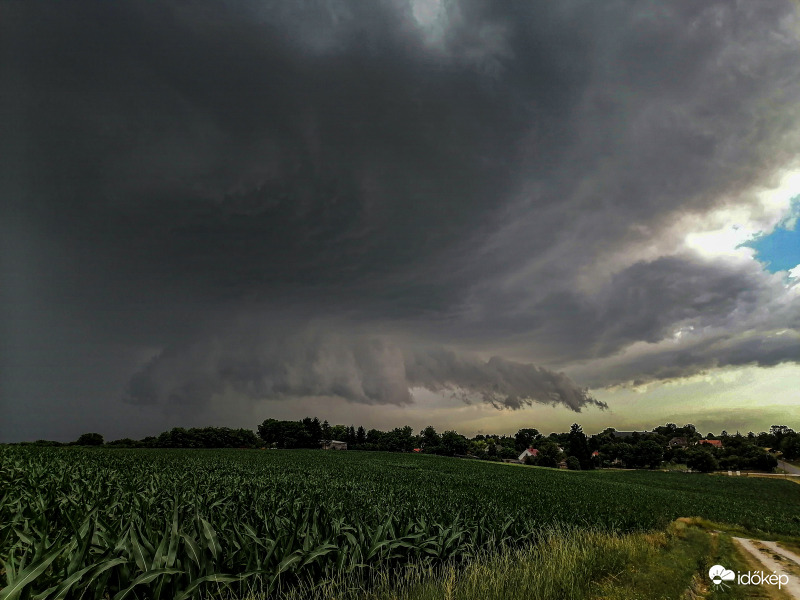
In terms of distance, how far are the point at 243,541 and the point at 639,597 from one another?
316 inches

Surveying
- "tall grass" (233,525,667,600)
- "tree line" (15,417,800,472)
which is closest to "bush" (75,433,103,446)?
"tree line" (15,417,800,472)

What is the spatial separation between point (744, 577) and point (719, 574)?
111cm

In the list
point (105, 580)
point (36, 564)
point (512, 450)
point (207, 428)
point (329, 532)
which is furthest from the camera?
point (512, 450)

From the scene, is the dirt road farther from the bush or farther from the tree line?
the bush

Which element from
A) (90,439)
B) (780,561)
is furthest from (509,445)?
(780,561)

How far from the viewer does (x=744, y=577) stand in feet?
35.3

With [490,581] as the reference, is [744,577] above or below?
below

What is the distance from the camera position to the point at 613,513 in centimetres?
2241

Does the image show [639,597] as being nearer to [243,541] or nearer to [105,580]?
[243,541]

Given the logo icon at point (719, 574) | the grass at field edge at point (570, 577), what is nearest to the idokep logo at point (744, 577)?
the logo icon at point (719, 574)

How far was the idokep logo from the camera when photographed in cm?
1020

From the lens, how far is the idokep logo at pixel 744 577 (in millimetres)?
10195

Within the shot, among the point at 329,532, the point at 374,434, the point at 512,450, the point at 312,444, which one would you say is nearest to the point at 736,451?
the point at 512,450

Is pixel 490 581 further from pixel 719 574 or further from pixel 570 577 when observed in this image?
pixel 719 574
